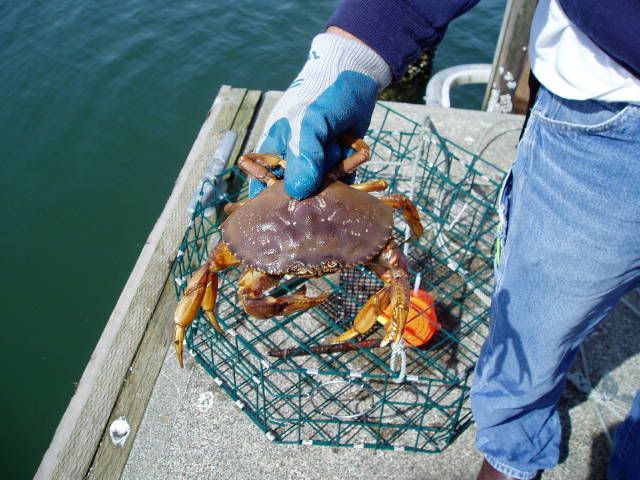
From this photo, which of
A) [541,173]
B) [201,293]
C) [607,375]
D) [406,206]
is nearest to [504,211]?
[541,173]

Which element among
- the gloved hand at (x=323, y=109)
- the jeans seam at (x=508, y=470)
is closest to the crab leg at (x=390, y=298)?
the gloved hand at (x=323, y=109)

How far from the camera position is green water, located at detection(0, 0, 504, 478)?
4.64m

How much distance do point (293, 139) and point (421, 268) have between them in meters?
1.72

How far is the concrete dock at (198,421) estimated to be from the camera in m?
2.70

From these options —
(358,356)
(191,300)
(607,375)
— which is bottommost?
(358,356)

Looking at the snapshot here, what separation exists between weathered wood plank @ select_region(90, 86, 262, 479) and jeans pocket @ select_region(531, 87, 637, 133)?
2487 millimetres

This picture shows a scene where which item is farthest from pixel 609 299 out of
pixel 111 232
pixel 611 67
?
pixel 111 232

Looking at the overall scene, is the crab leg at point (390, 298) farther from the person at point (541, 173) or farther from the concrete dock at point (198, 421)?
the concrete dock at point (198, 421)

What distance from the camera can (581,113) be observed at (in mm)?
1748

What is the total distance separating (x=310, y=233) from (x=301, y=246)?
0.25 feet

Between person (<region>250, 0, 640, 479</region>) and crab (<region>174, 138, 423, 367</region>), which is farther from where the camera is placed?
crab (<region>174, 138, 423, 367</region>)

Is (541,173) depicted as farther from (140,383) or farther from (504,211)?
(140,383)

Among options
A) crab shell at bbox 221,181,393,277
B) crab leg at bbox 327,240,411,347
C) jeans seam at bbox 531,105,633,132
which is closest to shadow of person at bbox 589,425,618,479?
crab leg at bbox 327,240,411,347

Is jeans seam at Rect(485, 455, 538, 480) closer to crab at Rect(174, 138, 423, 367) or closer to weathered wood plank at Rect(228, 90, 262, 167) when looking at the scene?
crab at Rect(174, 138, 423, 367)
